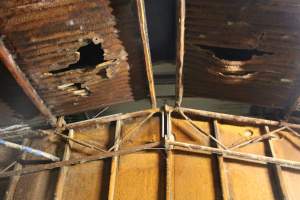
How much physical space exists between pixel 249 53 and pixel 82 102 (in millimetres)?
2898

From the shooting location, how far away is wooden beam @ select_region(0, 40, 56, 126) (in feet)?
13.8

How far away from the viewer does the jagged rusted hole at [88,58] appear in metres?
4.74

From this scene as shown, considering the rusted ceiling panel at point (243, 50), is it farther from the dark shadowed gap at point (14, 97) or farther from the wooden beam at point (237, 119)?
the dark shadowed gap at point (14, 97)

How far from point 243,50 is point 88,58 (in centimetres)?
237

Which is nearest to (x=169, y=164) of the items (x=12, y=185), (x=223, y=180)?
(x=223, y=180)

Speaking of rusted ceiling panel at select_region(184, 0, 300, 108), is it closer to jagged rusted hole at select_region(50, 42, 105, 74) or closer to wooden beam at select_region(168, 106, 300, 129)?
wooden beam at select_region(168, 106, 300, 129)

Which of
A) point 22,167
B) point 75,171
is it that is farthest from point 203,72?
point 22,167

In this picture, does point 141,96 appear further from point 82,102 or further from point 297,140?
point 297,140

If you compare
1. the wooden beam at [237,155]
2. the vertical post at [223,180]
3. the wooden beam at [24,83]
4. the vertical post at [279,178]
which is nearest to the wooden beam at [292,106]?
the vertical post at [279,178]

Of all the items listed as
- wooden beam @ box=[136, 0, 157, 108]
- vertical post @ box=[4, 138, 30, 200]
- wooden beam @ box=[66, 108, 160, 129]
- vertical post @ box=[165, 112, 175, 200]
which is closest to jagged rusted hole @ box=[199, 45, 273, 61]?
wooden beam @ box=[136, 0, 157, 108]

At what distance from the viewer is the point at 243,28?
412 cm

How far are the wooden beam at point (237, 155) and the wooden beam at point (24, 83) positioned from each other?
2189 mm

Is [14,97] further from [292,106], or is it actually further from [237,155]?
[292,106]

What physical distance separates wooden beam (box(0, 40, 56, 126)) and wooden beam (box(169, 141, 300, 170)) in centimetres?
219
